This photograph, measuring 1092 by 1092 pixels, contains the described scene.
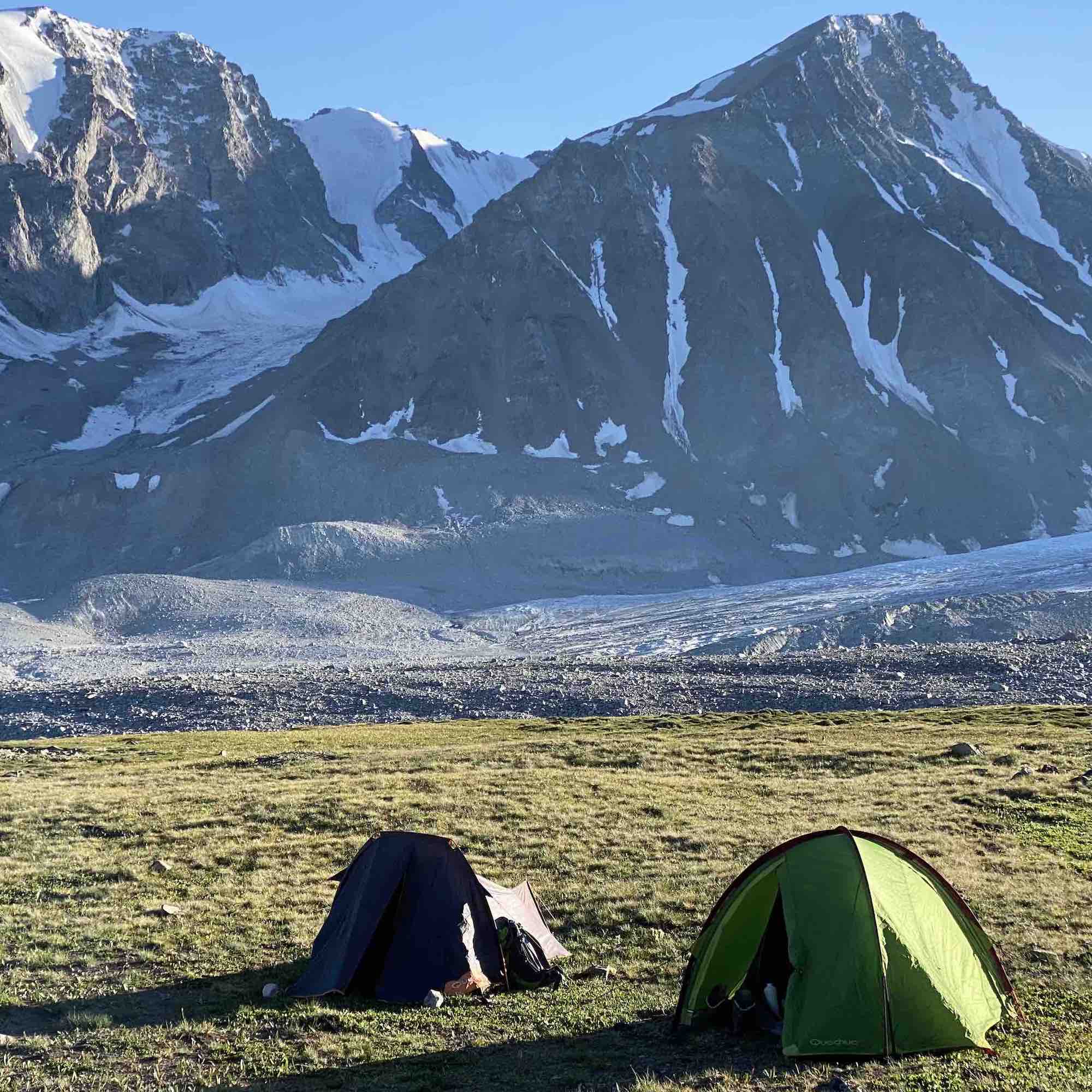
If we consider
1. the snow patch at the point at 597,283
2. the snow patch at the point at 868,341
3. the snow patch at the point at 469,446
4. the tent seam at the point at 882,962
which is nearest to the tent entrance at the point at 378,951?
the tent seam at the point at 882,962

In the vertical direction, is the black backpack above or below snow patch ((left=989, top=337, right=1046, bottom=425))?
below

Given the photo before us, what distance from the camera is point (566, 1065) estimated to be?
47.4 feet

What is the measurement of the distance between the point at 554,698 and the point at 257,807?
44.0 metres

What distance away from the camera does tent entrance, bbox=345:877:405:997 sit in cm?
1749

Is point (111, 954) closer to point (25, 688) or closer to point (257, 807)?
point (257, 807)

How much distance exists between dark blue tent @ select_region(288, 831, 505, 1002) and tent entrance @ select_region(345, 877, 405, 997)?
0.5 inches

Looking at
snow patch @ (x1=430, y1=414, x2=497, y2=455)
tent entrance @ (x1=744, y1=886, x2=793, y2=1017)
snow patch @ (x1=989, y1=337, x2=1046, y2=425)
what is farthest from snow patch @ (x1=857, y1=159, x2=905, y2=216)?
tent entrance @ (x1=744, y1=886, x2=793, y2=1017)

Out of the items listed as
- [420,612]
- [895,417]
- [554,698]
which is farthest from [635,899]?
[895,417]

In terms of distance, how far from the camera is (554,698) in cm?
7438

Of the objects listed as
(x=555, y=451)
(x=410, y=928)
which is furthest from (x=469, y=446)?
(x=410, y=928)

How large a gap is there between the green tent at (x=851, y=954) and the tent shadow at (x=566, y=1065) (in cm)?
56

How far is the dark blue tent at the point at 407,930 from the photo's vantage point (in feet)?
56.9

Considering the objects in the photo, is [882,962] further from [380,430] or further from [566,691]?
[380,430]

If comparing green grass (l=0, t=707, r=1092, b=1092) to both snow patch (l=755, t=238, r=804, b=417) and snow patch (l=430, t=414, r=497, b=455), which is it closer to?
snow patch (l=430, t=414, r=497, b=455)
